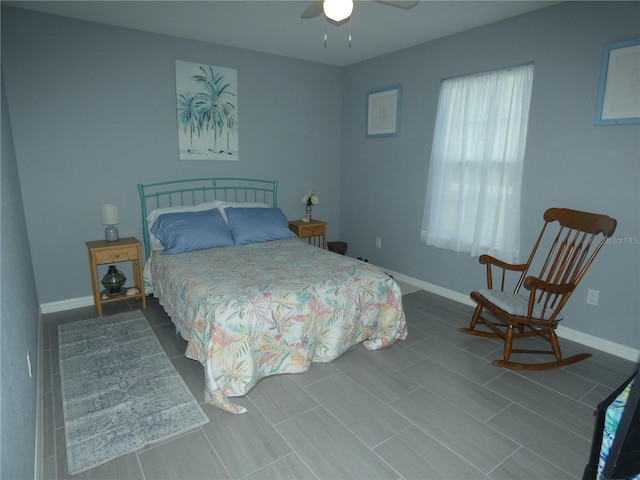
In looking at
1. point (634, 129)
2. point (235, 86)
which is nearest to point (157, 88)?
point (235, 86)

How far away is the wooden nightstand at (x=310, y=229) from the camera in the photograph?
447 cm

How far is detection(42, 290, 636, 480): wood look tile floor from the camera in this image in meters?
1.71

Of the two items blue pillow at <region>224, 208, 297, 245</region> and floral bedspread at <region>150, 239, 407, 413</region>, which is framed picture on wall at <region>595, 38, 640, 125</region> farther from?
blue pillow at <region>224, 208, 297, 245</region>

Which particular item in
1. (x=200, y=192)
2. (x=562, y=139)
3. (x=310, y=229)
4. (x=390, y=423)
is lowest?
(x=390, y=423)

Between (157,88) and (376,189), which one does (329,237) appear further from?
(157,88)

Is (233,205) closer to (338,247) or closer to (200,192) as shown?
(200,192)

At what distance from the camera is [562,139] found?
2887 mm

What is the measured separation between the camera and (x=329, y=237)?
5.21 m

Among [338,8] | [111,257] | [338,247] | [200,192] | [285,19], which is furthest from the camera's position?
[338,247]

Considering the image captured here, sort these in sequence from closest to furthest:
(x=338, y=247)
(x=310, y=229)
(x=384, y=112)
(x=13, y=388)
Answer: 1. (x=13, y=388)
2. (x=384, y=112)
3. (x=310, y=229)
4. (x=338, y=247)

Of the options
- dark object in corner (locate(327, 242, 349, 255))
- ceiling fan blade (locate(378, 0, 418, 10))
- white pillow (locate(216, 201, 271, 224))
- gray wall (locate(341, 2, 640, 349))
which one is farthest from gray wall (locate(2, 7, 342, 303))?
ceiling fan blade (locate(378, 0, 418, 10))

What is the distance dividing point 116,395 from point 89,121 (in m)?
2.46

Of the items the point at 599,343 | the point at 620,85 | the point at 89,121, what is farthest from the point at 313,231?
the point at 620,85

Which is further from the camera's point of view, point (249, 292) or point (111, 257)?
point (111, 257)
